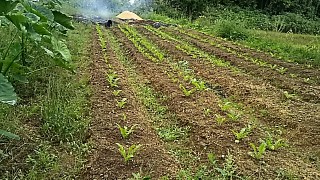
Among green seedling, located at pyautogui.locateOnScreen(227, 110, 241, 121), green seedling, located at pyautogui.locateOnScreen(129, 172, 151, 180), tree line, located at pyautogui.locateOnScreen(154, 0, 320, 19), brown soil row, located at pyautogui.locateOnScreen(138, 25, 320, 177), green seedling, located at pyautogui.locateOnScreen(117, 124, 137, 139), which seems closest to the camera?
green seedling, located at pyautogui.locateOnScreen(129, 172, 151, 180)

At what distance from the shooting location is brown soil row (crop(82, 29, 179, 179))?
3.30 meters

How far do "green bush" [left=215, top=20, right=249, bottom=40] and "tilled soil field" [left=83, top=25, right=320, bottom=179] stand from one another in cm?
616

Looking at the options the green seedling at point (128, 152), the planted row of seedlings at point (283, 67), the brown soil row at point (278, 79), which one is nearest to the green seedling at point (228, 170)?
the green seedling at point (128, 152)

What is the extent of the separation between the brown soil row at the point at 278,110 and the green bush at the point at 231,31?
6687mm

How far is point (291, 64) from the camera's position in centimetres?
880


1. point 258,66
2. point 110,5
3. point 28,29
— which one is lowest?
point 110,5

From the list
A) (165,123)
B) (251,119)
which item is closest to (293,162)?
(251,119)

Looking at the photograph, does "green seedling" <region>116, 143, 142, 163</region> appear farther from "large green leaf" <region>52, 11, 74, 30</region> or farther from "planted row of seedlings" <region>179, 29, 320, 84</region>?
"planted row of seedlings" <region>179, 29, 320, 84</region>

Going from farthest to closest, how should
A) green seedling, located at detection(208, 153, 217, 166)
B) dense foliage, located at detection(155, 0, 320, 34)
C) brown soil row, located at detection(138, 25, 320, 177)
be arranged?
1. dense foliage, located at detection(155, 0, 320, 34)
2. brown soil row, located at detection(138, 25, 320, 177)
3. green seedling, located at detection(208, 153, 217, 166)

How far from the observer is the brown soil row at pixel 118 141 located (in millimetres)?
3297

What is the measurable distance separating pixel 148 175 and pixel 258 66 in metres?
5.51

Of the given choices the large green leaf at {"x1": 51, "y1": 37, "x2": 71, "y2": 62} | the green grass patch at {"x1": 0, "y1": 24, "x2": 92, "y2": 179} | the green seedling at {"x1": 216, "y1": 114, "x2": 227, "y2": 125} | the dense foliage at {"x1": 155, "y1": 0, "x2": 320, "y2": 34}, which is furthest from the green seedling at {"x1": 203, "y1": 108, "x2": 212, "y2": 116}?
the dense foliage at {"x1": 155, "y1": 0, "x2": 320, "y2": 34}

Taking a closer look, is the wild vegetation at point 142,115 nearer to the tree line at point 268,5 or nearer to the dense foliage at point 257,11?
the dense foliage at point 257,11

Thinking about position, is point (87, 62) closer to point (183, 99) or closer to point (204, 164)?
point (183, 99)
